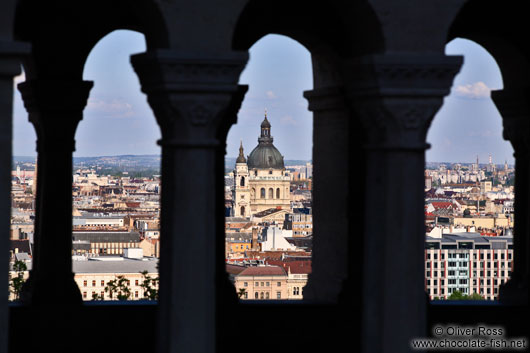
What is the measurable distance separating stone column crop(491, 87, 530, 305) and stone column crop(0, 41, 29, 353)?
18.5 feet

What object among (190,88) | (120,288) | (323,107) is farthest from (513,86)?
(120,288)

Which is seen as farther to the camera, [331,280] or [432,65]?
[331,280]

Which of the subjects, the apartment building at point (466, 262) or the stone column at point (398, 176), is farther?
the apartment building at point (466, 262)

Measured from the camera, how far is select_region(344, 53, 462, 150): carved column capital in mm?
8148

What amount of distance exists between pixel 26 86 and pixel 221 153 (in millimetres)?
2245

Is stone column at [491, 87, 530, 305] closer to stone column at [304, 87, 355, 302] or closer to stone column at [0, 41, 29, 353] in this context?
stone column at [304, 87, 355, 302]

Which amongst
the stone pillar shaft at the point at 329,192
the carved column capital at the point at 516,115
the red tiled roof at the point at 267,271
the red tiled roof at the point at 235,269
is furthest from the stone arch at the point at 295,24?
the red tiled roof at the point at 267,271

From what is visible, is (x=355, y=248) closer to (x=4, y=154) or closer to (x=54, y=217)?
(x=54, y=217)

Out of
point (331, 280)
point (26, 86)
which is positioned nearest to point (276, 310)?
point (331, 280)

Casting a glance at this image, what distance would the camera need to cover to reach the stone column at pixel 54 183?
11.5 metres

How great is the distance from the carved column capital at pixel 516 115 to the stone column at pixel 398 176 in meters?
3.03

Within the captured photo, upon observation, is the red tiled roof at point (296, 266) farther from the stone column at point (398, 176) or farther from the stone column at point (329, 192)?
the stone column at point (398, 176)

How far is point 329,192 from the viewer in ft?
38.7

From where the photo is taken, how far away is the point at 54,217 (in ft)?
38.1
